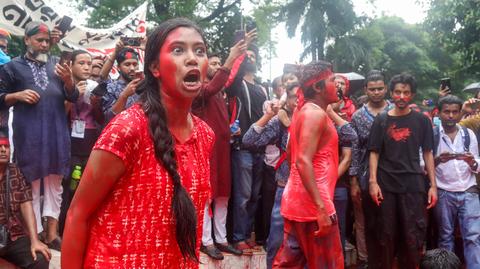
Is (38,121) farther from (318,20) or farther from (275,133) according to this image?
(318,20)

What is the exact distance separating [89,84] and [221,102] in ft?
4.52

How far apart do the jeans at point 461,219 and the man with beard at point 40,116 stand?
375cm

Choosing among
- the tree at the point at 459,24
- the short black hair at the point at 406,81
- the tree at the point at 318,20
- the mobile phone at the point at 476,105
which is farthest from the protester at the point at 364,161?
the tree at the point at 318,20

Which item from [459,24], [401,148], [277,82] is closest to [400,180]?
[401,148]

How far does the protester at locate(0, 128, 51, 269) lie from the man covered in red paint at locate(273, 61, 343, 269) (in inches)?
69.8

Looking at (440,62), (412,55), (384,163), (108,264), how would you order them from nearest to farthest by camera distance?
(108,264) < (384,163) < (412,55) < (440,62)

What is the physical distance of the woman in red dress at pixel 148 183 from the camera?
69.4 inches

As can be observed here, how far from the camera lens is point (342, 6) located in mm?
28203

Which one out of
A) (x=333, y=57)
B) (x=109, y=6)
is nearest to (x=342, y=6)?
Answer: (x=333, y=57)

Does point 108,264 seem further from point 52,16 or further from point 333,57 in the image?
point 333,57

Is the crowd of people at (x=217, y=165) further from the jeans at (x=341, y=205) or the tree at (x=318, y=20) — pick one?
the tree at (x=318, y=20)

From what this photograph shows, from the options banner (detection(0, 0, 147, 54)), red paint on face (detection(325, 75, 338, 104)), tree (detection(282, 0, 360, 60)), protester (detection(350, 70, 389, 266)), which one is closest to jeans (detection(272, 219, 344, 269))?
red paint on face (detection(325, 75, 338, 104))

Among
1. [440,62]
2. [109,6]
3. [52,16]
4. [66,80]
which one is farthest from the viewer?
[440,62]

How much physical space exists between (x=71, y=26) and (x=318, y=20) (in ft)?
70.9
